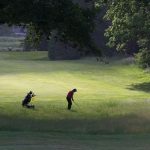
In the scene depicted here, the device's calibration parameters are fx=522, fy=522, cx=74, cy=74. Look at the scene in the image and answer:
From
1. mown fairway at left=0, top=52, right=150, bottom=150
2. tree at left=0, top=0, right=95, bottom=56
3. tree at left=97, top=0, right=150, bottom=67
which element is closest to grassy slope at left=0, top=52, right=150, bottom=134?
mown fairway at left=0, top=52, right=150, bottom=150

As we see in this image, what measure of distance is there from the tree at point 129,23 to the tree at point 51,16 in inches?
603

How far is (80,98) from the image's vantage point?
38219 mm

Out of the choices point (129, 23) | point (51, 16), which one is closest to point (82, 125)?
point (51, 16)

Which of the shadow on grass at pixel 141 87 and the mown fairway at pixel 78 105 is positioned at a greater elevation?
the mown fairway at pixel 78 105

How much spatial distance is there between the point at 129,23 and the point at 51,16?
22879mm

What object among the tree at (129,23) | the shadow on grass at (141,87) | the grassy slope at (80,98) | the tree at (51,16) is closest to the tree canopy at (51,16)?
the tree at (51,16)

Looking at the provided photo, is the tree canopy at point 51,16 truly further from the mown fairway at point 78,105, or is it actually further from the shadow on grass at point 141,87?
the shadow on grass at point 141,87

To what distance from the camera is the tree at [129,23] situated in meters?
43.2

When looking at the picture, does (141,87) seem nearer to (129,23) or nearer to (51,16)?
(129,23)

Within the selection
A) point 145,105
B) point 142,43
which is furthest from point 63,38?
point 142,43

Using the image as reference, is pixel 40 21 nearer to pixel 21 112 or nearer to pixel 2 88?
pixel 21 112

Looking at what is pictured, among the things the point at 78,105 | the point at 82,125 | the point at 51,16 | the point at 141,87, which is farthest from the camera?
the point at 141,87

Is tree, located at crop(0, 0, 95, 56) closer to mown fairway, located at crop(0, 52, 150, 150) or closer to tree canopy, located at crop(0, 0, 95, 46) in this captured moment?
tree canopy, located at crop(0, 0, 95, 46)

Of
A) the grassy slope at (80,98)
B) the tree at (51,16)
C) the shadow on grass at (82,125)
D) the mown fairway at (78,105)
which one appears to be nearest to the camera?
the mown fairway at (78,105)
